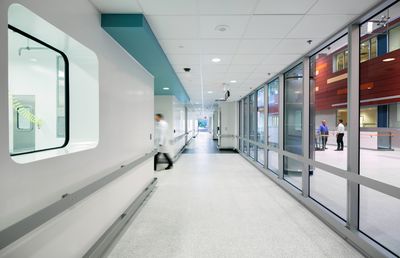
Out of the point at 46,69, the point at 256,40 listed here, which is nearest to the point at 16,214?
the point at 46,69

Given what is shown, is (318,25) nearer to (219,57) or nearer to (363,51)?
(363,51)

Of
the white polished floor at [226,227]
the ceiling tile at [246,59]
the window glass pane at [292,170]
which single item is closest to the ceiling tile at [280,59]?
the ceiling tile at [246,59]

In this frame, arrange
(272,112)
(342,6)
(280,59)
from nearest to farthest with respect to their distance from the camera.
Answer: (342,6) → (280,59) → (272,112)

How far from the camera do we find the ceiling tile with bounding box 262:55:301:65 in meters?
4.63

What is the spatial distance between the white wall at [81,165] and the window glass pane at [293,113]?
4143 mm

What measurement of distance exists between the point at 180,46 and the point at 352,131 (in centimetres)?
321

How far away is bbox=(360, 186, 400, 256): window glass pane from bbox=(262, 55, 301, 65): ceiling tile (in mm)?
Result: 3360

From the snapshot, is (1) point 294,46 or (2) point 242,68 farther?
(2) point 242,68

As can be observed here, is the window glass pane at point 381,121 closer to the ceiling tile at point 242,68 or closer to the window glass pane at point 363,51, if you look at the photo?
the window glass pane at point 363,51

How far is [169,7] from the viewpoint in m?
2.70

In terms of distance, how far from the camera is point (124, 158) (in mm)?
3762

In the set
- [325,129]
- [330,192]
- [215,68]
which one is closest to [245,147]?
[325,129]

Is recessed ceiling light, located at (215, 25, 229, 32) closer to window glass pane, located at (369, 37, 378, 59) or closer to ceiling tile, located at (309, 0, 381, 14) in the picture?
ceiling tile, located at (309, 0, 381, 14)

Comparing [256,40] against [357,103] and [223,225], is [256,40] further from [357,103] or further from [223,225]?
[223,225]
